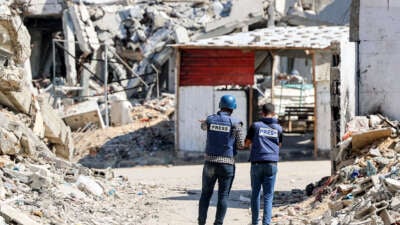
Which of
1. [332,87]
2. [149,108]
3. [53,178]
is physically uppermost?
[332,87]

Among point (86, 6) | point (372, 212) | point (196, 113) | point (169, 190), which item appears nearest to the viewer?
point (372, 212)

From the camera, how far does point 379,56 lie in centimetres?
1502

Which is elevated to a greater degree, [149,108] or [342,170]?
[342,170]

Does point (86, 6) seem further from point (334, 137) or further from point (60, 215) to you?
point (60, 215)

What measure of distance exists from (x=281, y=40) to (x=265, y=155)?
1333 centimetres

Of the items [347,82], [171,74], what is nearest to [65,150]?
[347,82]

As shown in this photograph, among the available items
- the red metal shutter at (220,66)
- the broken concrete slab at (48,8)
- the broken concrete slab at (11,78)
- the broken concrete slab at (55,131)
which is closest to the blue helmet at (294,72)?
the broken concrete slab at (48,8)

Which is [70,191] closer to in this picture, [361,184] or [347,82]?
[361,184]

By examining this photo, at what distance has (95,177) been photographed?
15352 millimetres

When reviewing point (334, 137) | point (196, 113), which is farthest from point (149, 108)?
point (334, 137)

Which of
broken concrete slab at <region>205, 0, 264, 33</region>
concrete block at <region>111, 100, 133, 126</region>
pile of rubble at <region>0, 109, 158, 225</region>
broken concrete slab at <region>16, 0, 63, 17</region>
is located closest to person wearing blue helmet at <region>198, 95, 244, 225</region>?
pile of rubble at <region>0, 109, 158, 225</region>

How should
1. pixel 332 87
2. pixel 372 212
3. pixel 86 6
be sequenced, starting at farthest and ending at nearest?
pixel 86 6 < pixel 332 87 < pixel 372 212

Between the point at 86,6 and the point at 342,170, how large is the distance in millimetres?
22482

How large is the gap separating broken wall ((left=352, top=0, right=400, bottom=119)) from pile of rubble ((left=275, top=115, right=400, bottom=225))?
1.60 ft
